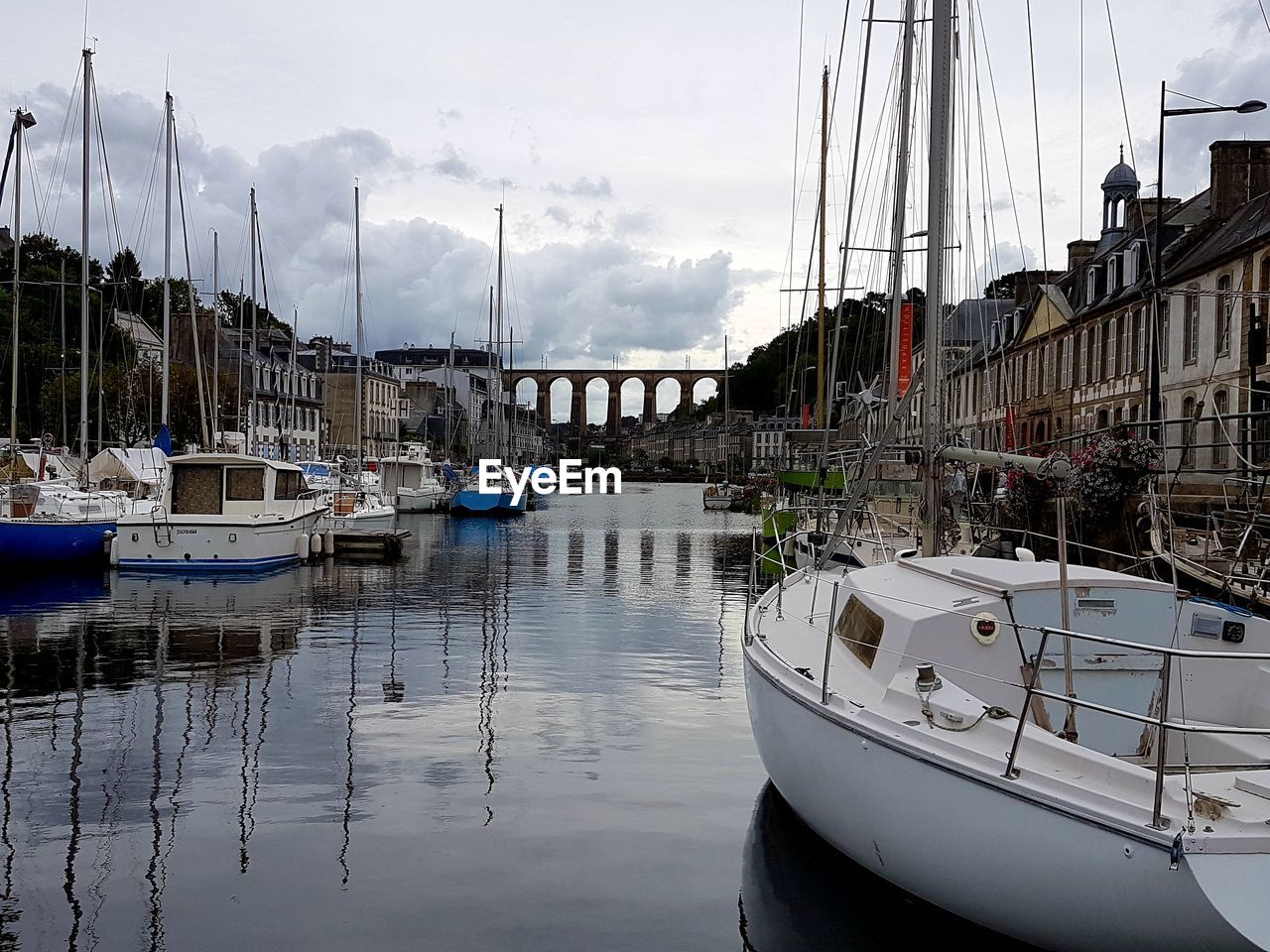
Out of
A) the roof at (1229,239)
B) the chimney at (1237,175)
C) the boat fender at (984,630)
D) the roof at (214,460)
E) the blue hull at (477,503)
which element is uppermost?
the chimney at (1237,175)

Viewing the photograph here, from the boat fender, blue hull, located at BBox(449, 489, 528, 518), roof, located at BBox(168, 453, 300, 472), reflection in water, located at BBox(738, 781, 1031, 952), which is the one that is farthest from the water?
blue hull, located at BBox(449, 489, 528, 518)

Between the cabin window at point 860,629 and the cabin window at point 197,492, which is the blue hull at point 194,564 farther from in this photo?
the cabin window at point 860,629

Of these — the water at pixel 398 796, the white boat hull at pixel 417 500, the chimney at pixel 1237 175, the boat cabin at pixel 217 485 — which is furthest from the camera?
the white boat hull at pixel 417 500

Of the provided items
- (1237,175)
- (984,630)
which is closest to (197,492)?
(984,630)

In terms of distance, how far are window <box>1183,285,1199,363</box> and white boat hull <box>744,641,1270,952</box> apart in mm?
31031

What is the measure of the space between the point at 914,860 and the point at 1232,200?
119 feet

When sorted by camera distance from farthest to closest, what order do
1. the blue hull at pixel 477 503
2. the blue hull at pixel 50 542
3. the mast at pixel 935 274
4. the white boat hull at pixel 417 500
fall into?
the blue hull at pixel 477 503 → the white boat hull at pixel 417 500 → the blue hull at pixel 50 542 → the mast at pixel 935 274

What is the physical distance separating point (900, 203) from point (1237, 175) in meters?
28.2

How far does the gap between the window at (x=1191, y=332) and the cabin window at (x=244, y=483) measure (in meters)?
26.9

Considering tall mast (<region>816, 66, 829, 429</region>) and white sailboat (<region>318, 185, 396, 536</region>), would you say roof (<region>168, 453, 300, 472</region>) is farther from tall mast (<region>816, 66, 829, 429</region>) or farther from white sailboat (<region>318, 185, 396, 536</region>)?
tall mast (<region>816, 66, 829, 429</region>)

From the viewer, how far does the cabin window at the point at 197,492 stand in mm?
29328

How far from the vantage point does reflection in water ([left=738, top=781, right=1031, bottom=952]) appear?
7.25 m

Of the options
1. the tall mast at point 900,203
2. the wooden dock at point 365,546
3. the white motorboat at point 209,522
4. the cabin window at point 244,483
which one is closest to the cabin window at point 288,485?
the white motorboat at point 209,522

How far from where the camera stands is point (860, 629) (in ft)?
28.9
